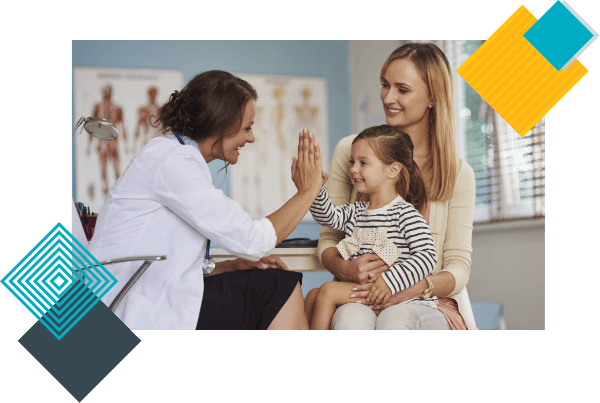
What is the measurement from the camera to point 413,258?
160 cm

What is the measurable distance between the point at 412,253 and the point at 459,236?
20 cm

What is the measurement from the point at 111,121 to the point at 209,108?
638 millimetres

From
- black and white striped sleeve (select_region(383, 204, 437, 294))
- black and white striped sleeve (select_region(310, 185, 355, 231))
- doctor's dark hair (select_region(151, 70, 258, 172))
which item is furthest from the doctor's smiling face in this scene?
black and white striped sleeve (select_region(383, 204, 437, 294))

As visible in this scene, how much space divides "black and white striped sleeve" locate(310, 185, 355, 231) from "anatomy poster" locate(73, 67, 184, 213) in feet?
2.37

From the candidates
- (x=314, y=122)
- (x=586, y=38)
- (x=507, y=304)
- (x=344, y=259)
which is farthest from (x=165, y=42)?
(x=507, y=304)

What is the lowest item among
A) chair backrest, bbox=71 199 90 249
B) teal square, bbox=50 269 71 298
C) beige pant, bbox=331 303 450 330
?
beige pant, bbox=331 303 450 330

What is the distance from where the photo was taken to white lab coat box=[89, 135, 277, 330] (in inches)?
54.9

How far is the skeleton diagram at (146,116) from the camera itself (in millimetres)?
2006

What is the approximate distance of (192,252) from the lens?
1.46m

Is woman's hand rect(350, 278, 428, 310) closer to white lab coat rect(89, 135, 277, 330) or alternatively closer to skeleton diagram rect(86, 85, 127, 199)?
white lab coat rect(89, 135, 277, 330)

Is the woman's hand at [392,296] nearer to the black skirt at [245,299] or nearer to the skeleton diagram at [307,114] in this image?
the black skirt at [245,299]

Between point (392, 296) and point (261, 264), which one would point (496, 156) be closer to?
point (392, 296)

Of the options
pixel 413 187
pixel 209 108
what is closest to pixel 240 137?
pixel 209 108

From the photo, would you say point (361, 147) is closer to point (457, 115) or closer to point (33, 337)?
point (457, 115)
